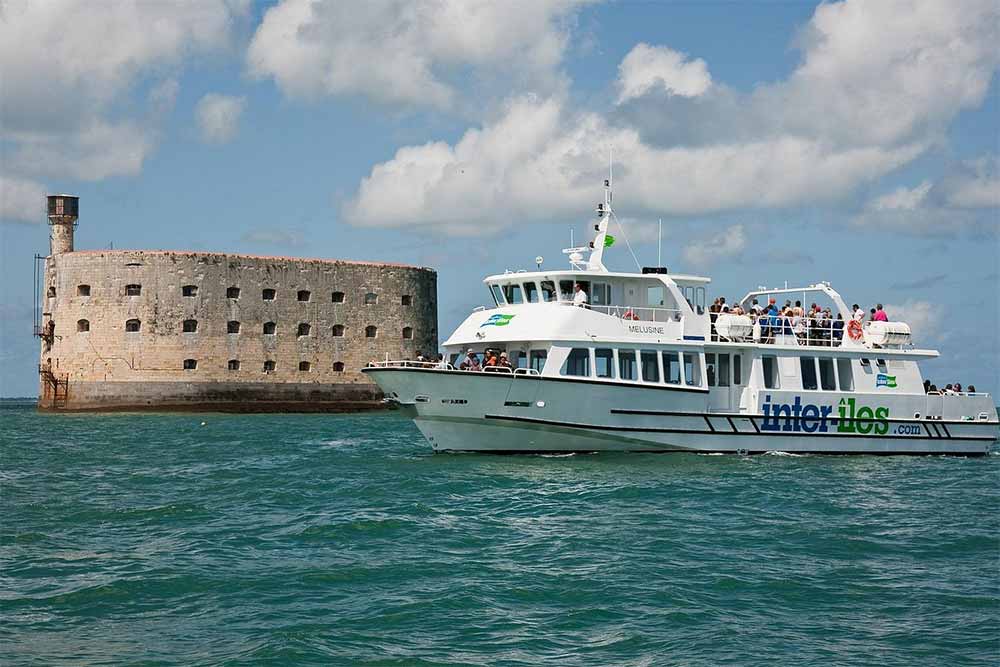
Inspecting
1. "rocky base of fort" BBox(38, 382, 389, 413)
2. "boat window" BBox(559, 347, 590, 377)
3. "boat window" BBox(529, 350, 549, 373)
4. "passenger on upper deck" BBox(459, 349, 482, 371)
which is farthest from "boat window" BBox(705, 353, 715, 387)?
"rocky base of fort" BBox(38, 382, 389, 413)

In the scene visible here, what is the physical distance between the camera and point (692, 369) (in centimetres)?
2503

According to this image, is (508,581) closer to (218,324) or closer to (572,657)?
(572,657)

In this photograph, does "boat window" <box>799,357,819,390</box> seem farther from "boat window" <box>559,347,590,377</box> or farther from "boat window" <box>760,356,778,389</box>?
"boat window" <box>559,347,590,377</box>

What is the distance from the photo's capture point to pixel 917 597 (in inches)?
489

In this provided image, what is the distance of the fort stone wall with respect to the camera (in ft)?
165

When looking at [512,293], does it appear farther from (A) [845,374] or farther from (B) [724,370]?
(A) [845,374]

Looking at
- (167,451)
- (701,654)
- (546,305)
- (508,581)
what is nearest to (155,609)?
(508,581)

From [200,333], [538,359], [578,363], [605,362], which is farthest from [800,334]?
[200,333]

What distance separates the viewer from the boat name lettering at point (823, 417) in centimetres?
2586

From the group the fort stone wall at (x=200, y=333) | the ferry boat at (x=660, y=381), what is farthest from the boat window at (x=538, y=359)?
the fort stone wall at (x=200, y=333)

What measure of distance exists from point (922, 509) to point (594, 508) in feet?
17.3

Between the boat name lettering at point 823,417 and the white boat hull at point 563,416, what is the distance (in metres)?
0.08

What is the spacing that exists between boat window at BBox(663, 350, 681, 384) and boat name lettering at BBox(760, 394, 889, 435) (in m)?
2.33

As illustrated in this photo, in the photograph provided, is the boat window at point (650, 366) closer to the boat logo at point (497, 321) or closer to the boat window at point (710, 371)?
the boat window at point (710, 371)
